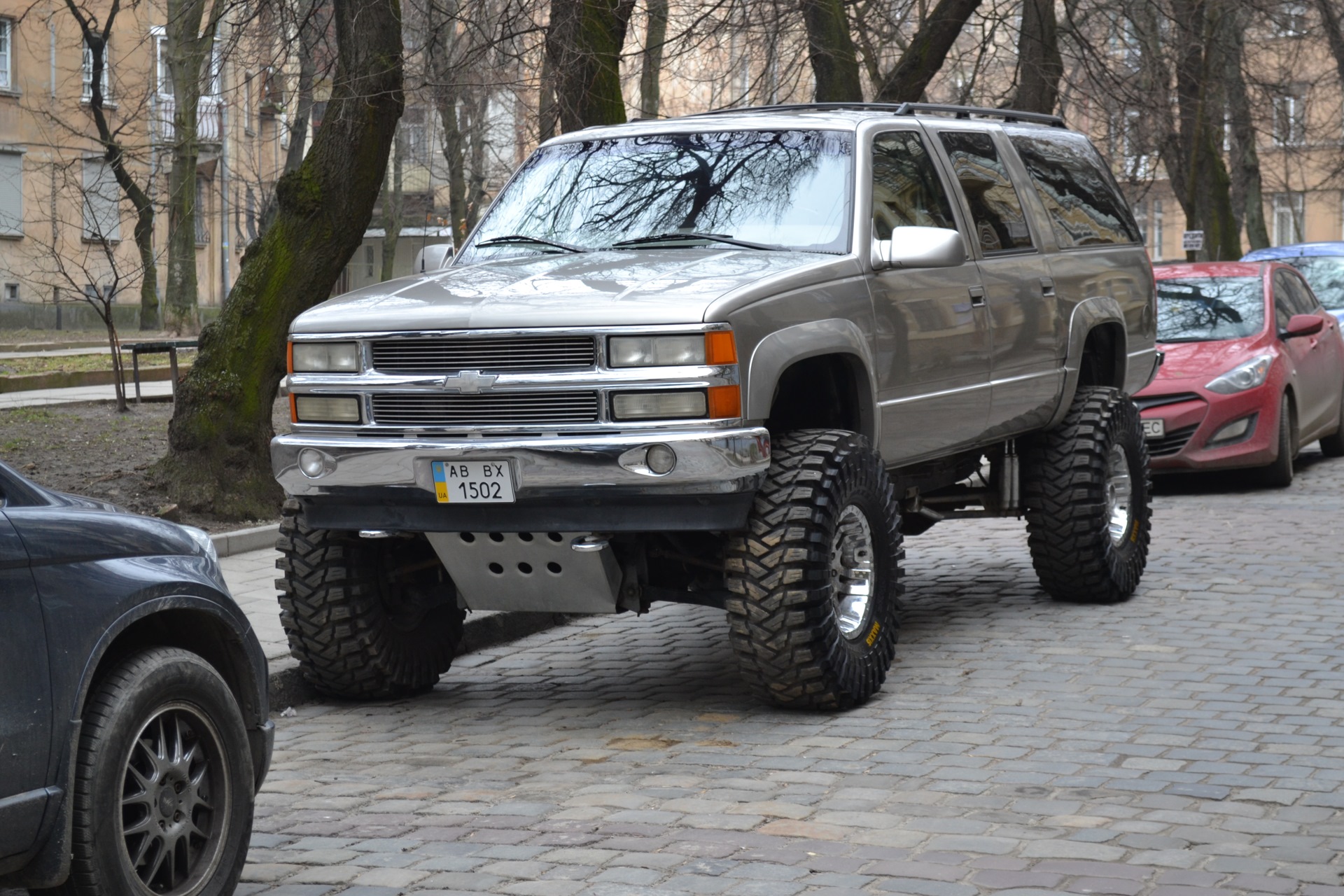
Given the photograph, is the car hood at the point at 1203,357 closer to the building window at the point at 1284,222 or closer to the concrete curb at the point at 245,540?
the concrete curb at the point at 245,540

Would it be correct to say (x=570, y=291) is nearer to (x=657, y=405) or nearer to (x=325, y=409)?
(x=657, y=405)

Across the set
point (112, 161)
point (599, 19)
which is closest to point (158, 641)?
point (599, 19)

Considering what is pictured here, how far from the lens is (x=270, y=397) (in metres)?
11.5

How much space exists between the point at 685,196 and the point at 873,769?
2726mm

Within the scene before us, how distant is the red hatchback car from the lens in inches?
540

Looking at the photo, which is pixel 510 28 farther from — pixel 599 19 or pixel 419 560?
pixel 419 560

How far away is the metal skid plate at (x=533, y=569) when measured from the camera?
21.4ft

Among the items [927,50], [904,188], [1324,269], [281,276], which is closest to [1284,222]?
[1324,269]

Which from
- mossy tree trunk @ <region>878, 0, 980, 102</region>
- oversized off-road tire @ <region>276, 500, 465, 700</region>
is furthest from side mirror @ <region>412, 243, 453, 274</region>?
mossy tree trunk @ <region>878, 0, 980, 102</region>

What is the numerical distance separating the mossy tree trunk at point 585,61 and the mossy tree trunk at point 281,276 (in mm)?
2020

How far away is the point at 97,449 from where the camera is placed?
45.5 feet

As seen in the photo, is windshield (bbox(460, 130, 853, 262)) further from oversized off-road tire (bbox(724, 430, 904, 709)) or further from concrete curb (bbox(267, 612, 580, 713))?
concrete curb (bbox(267, 612, 580, 713))

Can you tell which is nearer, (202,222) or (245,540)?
(245,540)

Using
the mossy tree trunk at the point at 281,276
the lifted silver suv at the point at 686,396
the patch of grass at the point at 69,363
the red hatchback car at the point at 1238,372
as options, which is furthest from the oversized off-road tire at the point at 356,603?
the patch of grass at the point at 69,363
